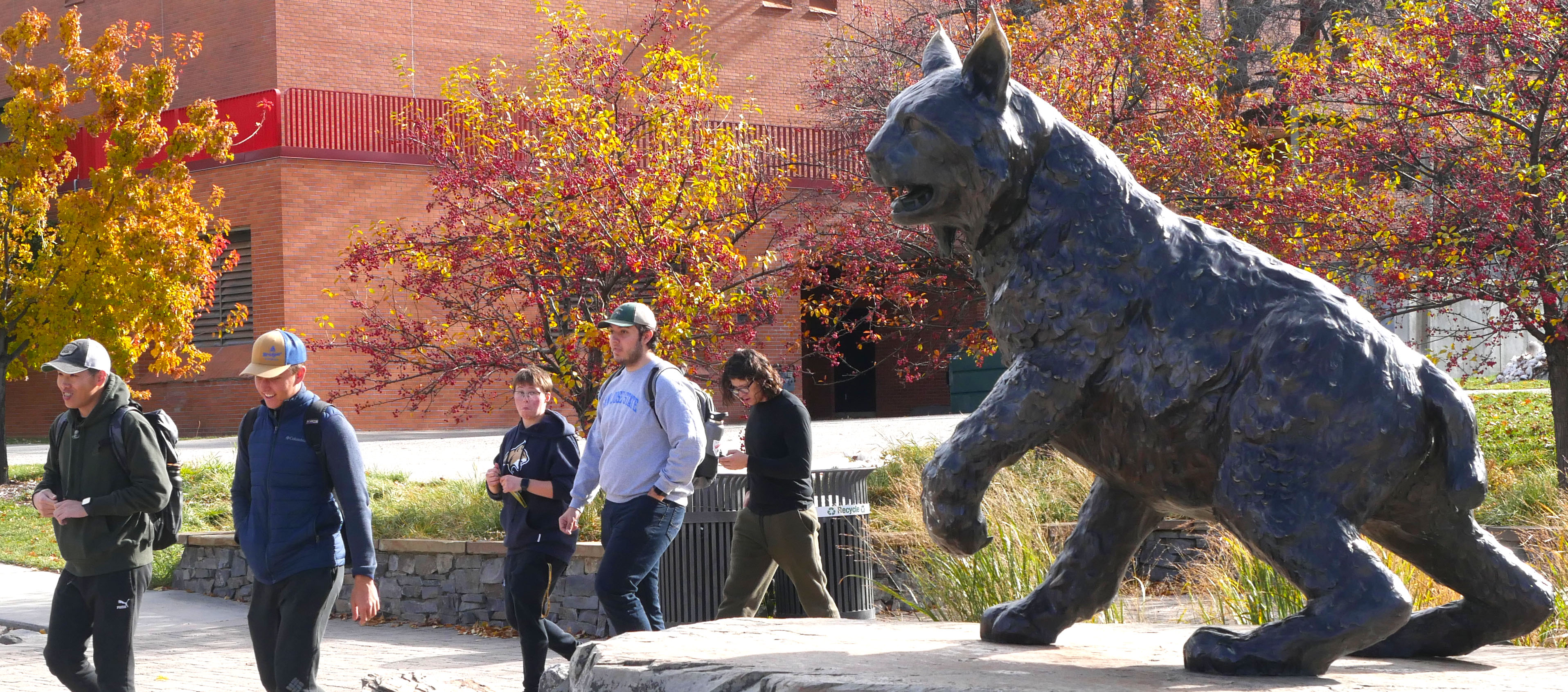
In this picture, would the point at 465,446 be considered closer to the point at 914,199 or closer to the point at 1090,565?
the point at 1090,565

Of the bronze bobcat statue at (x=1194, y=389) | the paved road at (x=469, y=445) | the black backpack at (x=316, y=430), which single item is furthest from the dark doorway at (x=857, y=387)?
the bronze bobcat statue at (x=1194, y=389)

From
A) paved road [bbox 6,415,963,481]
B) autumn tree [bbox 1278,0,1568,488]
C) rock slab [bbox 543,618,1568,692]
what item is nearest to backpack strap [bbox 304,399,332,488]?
rock slab [bbox 543,618,1568,692]

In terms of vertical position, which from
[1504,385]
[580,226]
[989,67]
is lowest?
[1504,385]

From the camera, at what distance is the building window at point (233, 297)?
2233cm

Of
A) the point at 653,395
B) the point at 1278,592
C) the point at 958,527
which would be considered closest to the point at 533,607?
the point at 653,395

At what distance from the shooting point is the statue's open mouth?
3.23 meters

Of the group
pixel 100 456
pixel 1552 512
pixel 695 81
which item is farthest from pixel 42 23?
pixel 1552 512

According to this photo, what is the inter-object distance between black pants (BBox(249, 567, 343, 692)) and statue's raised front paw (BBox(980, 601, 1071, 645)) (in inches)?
102

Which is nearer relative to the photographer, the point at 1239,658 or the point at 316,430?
the point at 1239,658

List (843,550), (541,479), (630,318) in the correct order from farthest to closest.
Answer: (843,550) < (541,479) < (630,318)

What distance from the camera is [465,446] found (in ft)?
60.8

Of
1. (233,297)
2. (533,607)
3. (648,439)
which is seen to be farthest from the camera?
(233,297)

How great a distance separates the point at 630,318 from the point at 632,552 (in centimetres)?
104

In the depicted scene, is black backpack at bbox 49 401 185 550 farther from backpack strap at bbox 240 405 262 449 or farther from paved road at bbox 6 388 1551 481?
paved road at bbox 6 388 1551 481
